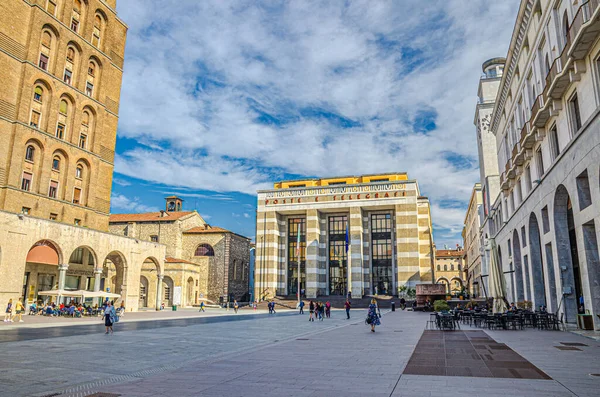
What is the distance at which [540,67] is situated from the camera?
955 inches

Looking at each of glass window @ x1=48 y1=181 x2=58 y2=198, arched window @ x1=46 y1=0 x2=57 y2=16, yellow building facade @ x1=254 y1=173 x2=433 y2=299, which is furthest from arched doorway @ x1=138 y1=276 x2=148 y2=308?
arched window @ x1=46 y1=0 x2=57 y2=16

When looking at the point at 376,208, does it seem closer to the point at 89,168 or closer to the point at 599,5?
the point at 89,168

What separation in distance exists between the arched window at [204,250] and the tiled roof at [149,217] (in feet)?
19.4

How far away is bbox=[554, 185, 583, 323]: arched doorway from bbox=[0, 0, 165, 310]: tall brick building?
3447cm

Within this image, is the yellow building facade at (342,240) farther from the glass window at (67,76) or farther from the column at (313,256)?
the glass window at (67,76)

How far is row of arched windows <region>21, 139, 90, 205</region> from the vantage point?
119ft

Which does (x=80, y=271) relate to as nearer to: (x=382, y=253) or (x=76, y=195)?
(x=76, y=195)

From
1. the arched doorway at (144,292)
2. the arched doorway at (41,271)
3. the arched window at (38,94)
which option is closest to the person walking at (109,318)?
the arched doorway at (41,271)

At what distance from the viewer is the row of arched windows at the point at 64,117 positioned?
37.4 metres

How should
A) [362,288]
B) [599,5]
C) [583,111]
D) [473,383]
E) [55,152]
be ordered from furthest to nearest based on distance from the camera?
[362,288], [55,152], [583,111], [599,5], [473,383]

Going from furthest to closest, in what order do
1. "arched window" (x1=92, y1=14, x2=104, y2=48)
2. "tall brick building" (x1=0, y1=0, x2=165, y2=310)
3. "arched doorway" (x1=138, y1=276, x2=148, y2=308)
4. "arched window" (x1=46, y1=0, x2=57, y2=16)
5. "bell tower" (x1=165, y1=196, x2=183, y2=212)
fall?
"bell tower" (x1=165, y1=196, x2=183, y2=212) → "arched doorway" (x1=138, y1=276, x2=148, y2=308) → "arched window" (x1=92, y1=14, x2=104, y2=48) → "arched window" (x1=46, y1=0, x2=57, y2=16) → "tall brick building" (x1=0, y1=0, x2=165, y2=310)

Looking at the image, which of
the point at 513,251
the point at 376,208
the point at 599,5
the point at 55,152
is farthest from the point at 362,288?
the point at 599,5

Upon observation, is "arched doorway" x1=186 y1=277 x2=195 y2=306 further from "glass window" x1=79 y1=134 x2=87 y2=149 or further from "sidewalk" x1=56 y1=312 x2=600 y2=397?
"sidewalk" x1=56 y1=312 x2=600 y2=397

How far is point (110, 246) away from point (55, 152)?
9669mm
